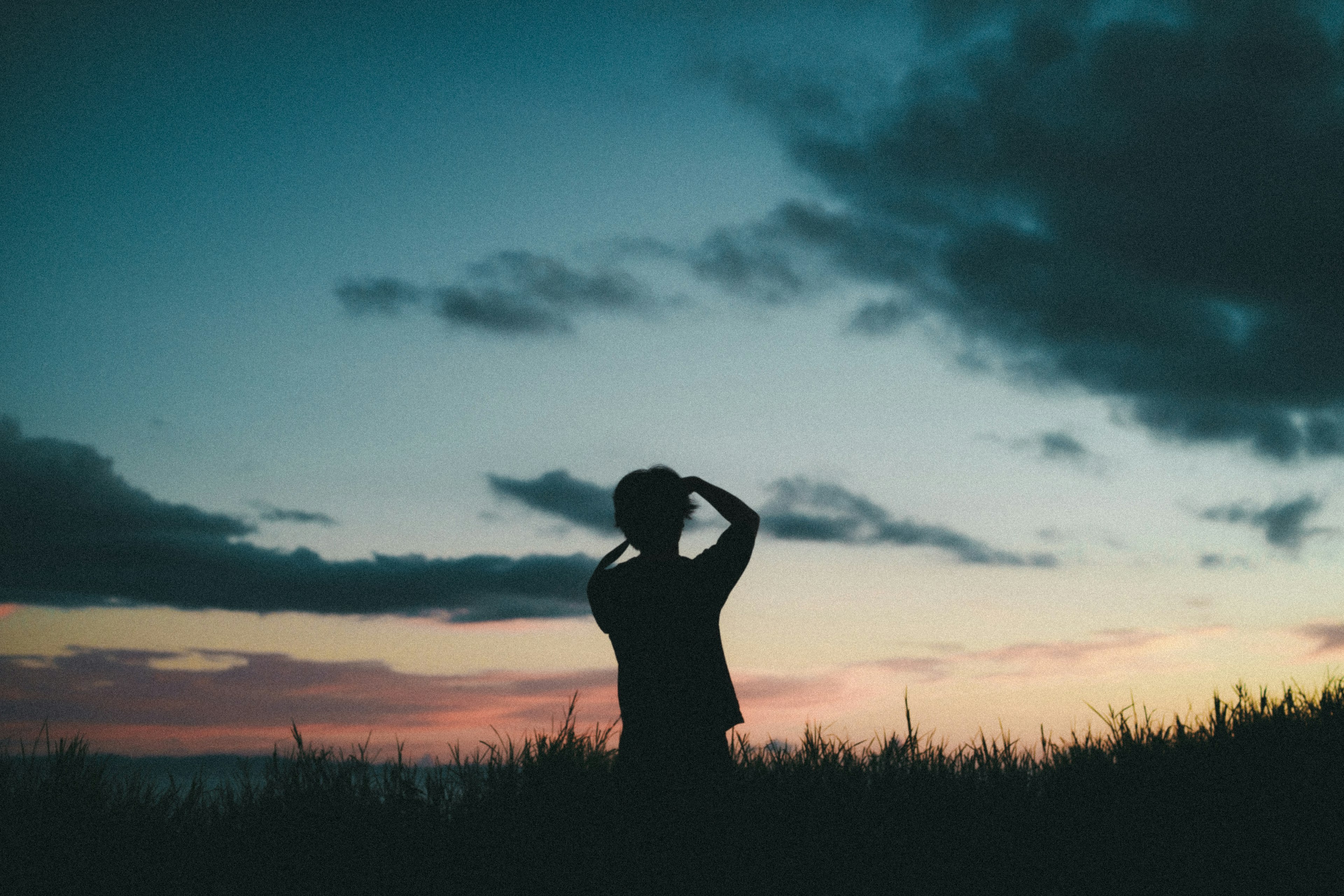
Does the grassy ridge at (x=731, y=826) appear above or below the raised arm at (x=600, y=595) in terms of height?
below

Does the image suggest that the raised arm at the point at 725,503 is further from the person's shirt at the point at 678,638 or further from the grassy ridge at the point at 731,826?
the grassy ridge at the point at 731,826

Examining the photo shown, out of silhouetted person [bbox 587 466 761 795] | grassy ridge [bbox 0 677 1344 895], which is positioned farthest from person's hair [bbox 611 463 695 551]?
grassy ridge [bbox 0 677 1344 895]

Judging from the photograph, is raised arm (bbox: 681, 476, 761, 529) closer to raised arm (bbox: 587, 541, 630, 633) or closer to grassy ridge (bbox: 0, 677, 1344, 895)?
raised arm (bbox: 587, 541, 630, 633)

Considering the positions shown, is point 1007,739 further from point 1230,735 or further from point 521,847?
point 521,847

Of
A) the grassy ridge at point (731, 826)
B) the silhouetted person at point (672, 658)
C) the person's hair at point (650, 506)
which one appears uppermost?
the person's hair at point (650, 506)

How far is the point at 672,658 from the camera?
5.07m

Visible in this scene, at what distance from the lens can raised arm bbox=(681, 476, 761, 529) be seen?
212 inches

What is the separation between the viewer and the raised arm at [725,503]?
538cm

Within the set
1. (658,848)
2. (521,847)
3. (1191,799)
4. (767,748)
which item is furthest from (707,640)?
(1191,799)

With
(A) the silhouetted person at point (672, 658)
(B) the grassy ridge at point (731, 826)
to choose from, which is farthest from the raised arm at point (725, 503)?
(B) the grassy ridge at point (731, 826)

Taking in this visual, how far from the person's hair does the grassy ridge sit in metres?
1.40

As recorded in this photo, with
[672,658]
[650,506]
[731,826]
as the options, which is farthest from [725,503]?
[731,826]

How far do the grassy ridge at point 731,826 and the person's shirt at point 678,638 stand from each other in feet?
1.57

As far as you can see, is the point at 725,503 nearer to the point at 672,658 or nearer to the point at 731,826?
the point at 672,658
